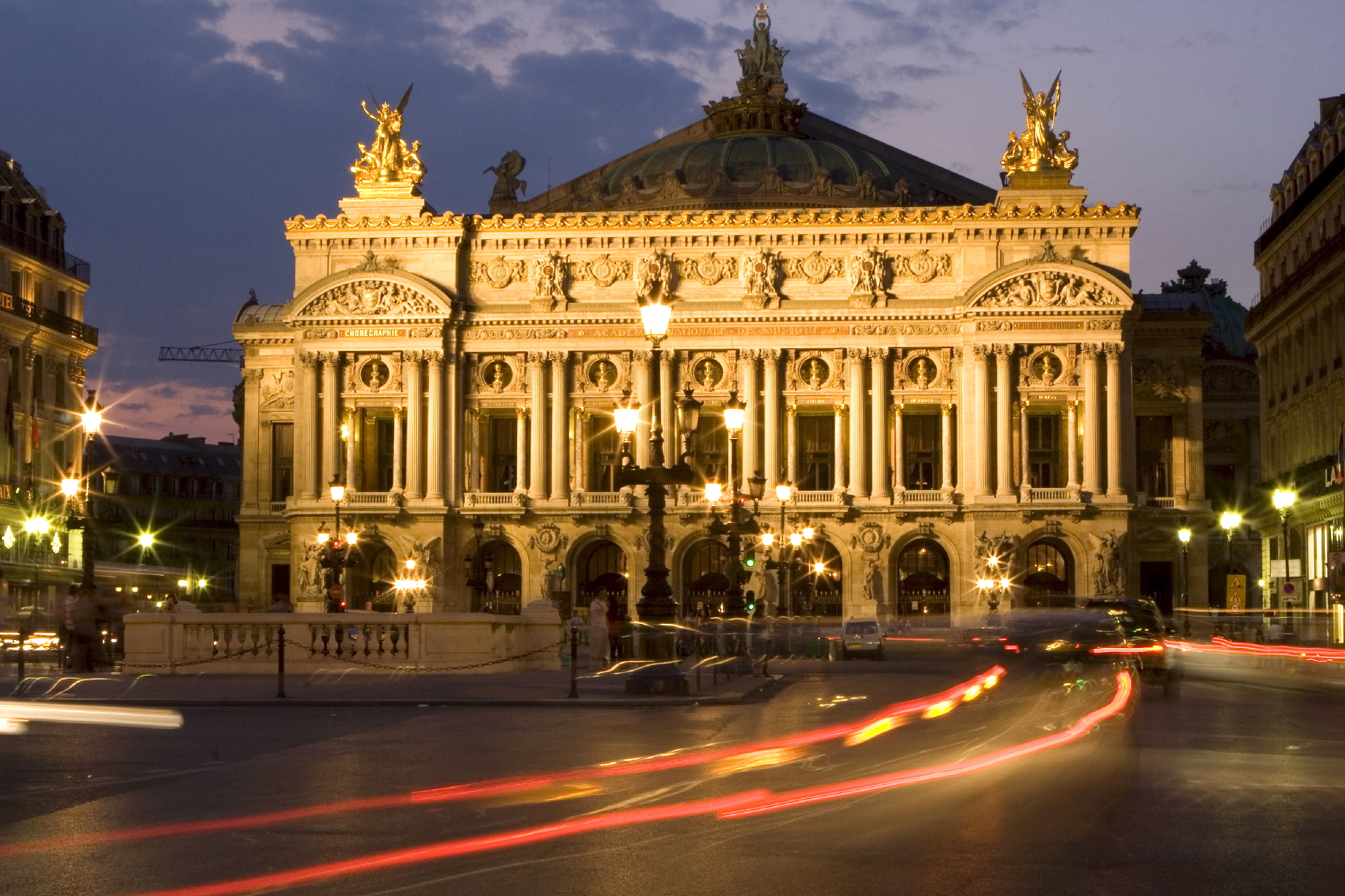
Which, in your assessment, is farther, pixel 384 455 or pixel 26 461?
pixel 384 455

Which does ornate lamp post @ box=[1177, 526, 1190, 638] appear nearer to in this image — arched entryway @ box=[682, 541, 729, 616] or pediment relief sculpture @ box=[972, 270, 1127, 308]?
pediment relief sculpture @ box=[972, 270, 1127, 308]

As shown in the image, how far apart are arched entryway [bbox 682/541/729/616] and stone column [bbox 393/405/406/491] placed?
1324 cm

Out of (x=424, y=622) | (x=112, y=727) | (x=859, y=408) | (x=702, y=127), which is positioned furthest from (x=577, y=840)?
(x=702, y=127)

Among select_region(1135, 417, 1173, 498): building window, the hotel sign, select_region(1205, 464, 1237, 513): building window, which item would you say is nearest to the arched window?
select_region(1135, 417, 1173, 498): building window

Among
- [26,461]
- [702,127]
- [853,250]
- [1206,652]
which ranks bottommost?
[1206,652]

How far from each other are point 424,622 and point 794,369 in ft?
147

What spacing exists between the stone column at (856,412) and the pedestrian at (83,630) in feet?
156

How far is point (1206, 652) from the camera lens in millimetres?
62531

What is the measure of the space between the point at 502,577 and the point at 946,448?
68.4 feet

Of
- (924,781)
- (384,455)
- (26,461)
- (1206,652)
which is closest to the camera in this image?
(924,781)

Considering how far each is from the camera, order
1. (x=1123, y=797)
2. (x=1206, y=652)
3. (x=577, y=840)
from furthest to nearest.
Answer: (x=1206, y=652)
(x=1123, y=797)
(x=577, y=840)

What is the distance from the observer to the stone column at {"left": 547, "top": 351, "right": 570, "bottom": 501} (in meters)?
89.9

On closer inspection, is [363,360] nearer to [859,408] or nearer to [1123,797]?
[859,408]

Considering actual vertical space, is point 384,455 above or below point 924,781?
above
